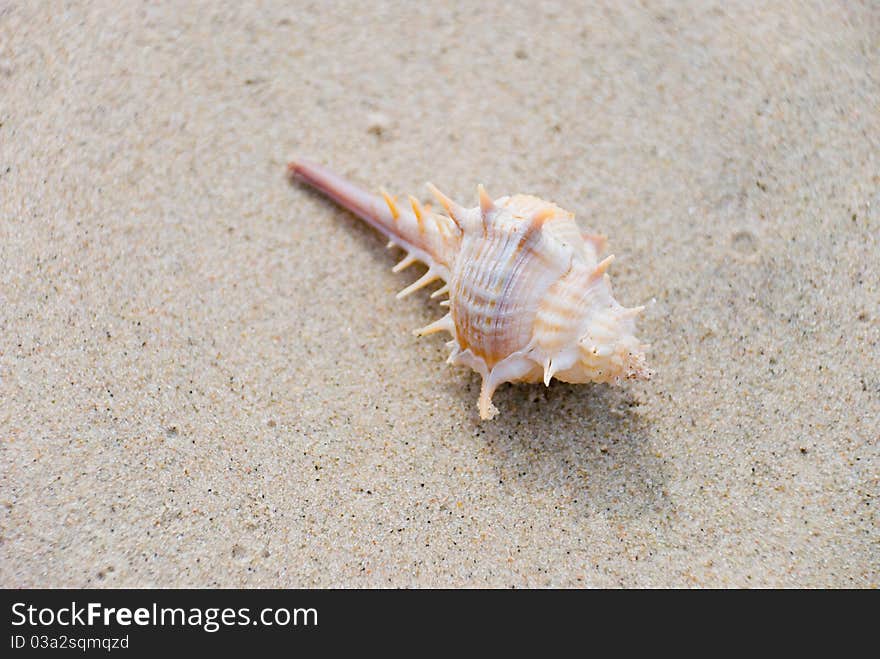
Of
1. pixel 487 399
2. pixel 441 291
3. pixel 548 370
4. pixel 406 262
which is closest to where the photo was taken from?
pixel 548 370

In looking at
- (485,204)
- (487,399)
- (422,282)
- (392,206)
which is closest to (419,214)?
(392,206)

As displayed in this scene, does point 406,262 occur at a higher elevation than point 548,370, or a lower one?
lower

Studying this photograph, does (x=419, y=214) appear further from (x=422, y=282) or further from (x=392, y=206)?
(x=422, y=282)

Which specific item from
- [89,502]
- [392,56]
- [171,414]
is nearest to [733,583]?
[171,414]

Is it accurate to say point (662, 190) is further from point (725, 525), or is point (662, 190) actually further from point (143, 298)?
point (143, 298)

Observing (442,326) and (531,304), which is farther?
(442,326)

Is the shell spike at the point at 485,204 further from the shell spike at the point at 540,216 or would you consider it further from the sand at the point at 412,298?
the sand at the point at 412,298

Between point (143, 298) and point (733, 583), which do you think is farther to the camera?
point (143, 298)
